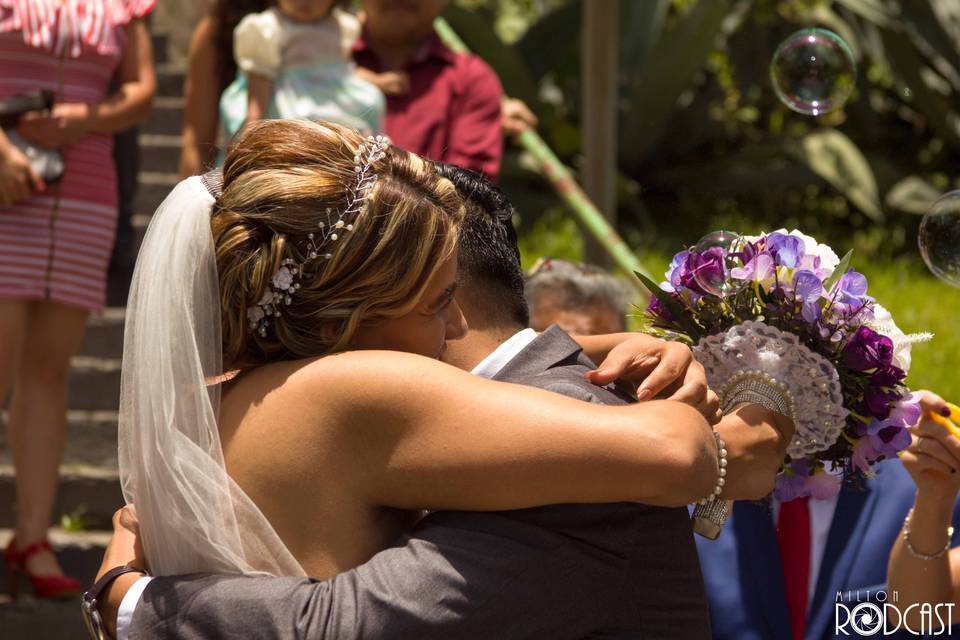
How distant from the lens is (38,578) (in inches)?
181

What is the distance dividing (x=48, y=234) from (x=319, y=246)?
2.74 metres

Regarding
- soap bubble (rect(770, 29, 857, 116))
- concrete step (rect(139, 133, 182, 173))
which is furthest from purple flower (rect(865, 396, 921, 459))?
concrete step (rect(139, 133, 182, 173))

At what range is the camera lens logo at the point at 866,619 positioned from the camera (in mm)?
2986

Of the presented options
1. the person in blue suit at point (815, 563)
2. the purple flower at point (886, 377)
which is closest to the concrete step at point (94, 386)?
the person in blue suit at point (815, 563)

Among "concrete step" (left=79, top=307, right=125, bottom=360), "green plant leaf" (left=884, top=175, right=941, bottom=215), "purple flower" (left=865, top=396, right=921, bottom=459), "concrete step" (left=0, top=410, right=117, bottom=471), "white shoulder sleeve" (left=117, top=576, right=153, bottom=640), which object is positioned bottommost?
"concrete step" (left=0, top=410, right=117, bottom=471)

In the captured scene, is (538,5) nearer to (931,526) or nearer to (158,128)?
(158,128)

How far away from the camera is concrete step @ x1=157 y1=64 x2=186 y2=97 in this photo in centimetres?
757

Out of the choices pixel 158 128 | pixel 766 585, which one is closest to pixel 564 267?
pixel 766 585

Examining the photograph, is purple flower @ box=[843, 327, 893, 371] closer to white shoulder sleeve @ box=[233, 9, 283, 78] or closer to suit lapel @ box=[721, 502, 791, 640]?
suit lapel @ box=[721, 502, 791, 640]

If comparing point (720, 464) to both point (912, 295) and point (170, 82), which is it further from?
point (170, 82)

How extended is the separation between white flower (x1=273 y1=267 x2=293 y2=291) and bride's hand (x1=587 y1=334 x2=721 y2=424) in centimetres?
52

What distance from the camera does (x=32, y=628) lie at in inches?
184

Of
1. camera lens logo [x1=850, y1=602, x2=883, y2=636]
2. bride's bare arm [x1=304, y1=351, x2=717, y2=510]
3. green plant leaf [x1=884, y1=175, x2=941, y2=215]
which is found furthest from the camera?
green plant leaf [x1=884, y1=175, x2=941, y2=215]

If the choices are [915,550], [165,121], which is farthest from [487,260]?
[165,121]
